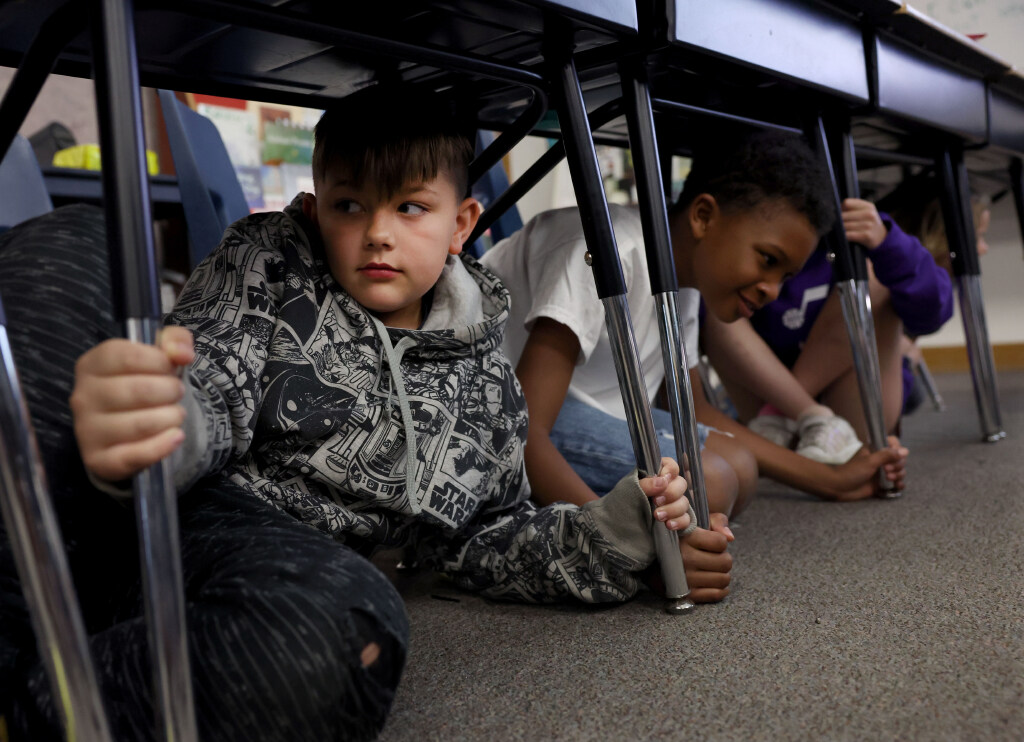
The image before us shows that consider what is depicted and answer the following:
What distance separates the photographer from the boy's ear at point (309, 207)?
A: 80 centimetres

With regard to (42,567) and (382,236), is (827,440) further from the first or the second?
(42,567)

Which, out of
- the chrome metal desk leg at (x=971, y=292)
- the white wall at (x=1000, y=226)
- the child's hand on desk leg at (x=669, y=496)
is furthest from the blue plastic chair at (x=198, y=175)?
the white wall at (x=1000, y=226)

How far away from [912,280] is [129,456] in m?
1.35

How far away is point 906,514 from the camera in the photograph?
1.11 meters

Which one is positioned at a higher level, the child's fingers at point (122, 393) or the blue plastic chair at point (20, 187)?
the blue plastic chair at point (20, 187)

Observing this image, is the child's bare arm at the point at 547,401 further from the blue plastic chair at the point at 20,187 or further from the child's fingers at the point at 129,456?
the blue plastic chair at the point at 20,187

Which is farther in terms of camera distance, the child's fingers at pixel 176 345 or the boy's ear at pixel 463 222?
the boy's ear at pixel 463 222

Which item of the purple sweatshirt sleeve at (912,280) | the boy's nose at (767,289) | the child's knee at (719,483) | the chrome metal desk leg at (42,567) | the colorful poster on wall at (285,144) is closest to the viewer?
the chrome metal desk leg at (42,567)

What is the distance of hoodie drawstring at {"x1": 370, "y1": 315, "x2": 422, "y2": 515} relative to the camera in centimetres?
72

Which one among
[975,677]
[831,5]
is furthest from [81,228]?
[831,5]

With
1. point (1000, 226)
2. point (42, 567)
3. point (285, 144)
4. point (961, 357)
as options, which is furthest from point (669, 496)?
point (961, 357)

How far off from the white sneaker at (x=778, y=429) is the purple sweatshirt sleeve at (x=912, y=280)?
0.91 feet

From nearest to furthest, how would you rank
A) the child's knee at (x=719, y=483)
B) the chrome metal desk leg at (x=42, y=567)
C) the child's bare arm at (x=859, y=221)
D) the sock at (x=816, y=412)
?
the chrome metal desk leg at (x=42, y=567) < the child's knee at (x=719, y=483) < the child's bare arm at (x=859, y=221) < the sock at (x=816, y=412)

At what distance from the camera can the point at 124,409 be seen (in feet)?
1.30
